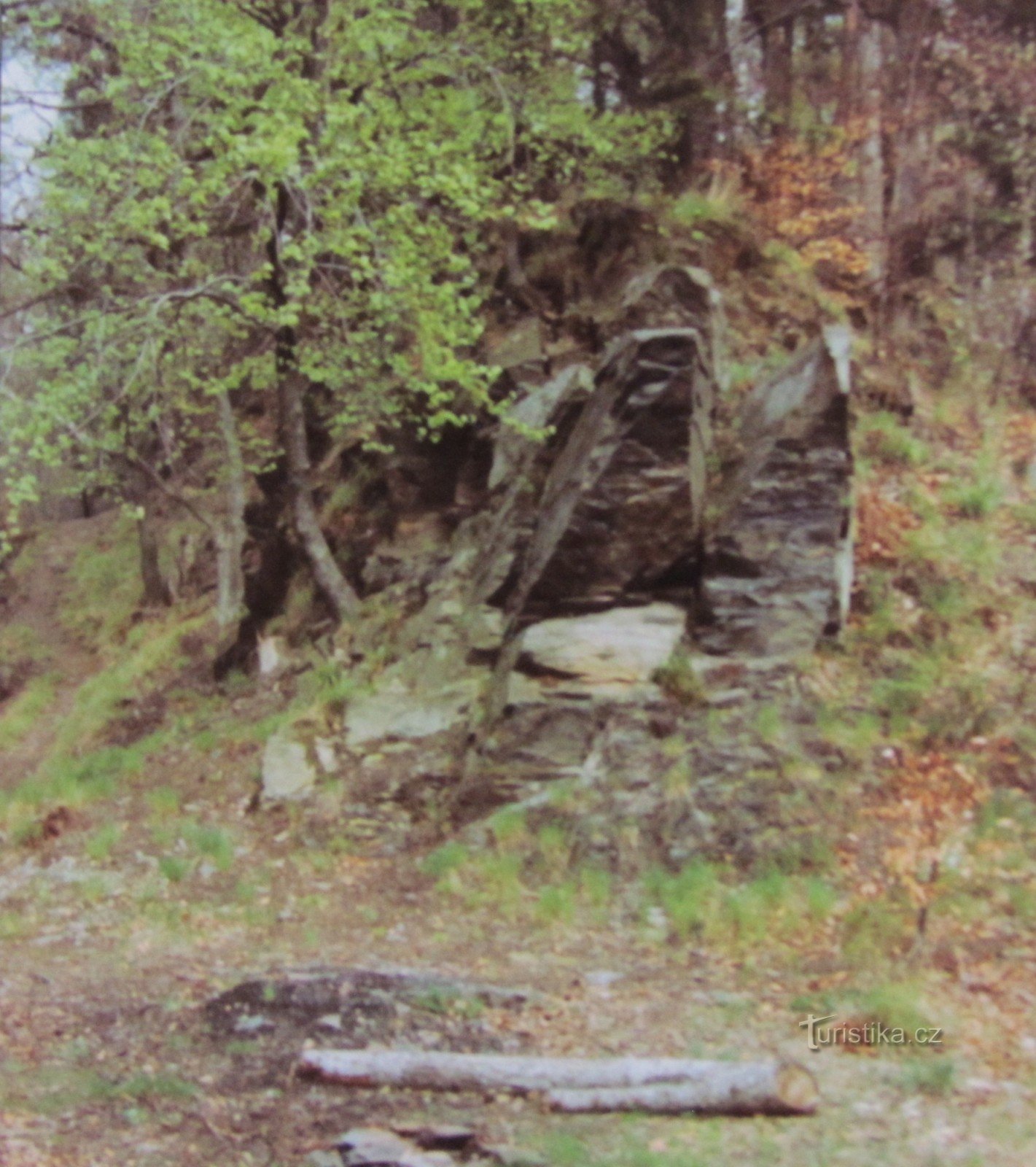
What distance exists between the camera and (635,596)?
1098cm

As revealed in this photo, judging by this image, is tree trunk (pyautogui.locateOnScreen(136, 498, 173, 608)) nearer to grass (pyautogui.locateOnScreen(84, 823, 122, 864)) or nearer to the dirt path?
the dirt path

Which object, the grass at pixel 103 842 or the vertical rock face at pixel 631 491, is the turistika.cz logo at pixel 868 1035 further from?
the grass at pixel 103 842

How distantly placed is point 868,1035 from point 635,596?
523 cm

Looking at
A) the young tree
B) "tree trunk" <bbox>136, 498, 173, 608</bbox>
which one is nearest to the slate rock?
the young tree

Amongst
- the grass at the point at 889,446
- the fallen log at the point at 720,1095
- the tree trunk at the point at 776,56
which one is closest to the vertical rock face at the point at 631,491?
the grass at the point at 889,446

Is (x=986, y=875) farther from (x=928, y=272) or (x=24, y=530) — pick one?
(x=24, y=530)

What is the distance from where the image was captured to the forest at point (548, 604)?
21.0ft

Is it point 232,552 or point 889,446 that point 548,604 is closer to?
point 889,446

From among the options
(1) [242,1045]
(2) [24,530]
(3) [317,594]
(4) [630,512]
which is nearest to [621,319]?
(4) [630,512]

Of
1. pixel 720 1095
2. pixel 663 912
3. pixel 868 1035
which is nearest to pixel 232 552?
pixel 663 912

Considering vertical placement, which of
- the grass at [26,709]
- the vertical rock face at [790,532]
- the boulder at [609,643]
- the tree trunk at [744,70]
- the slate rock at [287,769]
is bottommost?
the grass at [26,709]

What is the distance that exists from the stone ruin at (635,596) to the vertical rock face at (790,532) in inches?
0.6

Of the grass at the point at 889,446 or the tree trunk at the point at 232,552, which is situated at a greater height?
the grass at the point at 889,446

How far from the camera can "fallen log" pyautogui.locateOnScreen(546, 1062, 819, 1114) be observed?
5.61 meters
